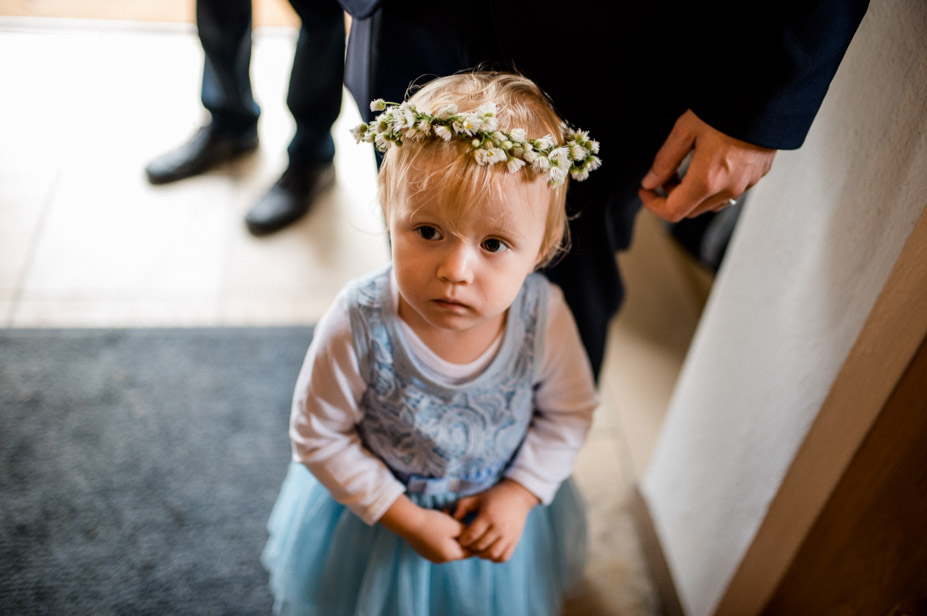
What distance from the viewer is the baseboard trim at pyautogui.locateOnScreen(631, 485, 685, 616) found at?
1.21m

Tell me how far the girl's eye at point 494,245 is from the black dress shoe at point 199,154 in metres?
1.44

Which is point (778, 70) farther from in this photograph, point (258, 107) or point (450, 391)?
point (258, 107)

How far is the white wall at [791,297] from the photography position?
2.39 feet

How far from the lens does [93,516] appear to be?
1.24 m

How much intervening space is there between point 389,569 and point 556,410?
0.30 metres

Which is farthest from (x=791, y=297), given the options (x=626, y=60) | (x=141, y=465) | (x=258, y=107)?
(x=258, y=107)

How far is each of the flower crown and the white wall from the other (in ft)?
1.00

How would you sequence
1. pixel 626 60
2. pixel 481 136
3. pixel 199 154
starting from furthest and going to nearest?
pixel 199 154 → pixel 626 60 → pixel 481 136

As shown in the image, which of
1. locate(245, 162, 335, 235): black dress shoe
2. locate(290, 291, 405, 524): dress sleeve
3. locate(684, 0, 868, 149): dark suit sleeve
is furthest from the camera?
locate(245, 162, 335, 235): black dress shoe

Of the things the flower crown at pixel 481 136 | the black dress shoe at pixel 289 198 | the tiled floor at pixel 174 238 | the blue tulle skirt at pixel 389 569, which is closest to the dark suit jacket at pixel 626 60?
the flower crown at pixel 481 136

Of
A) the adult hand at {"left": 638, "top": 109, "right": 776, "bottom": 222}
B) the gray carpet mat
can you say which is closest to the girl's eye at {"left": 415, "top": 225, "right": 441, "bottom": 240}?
the adult hand at {"left": 638, "top": 109, "right": 776, "bottom": 222}

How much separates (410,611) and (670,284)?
3.88 ft

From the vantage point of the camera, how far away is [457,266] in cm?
72

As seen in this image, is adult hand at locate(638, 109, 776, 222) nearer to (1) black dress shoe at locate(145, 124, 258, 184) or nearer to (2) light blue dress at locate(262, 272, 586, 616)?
(2) light blue dress at locate(262, 272, 586, 616)
